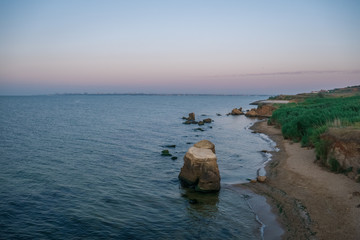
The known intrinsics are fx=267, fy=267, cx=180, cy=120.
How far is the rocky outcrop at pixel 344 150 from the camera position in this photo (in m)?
17.7

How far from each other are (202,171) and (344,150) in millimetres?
9941

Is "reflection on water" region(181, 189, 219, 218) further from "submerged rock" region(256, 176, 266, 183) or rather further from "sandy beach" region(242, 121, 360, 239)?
"submerged rock" region(256, 176, 266, 183)

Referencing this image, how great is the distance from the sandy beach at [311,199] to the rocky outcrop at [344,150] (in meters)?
0.65

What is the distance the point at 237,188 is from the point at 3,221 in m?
13.9

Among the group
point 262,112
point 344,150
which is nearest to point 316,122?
point 344,150

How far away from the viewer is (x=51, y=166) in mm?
23078

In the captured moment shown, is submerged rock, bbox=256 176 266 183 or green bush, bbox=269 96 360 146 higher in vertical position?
green bush, bbox=269 96 360 146

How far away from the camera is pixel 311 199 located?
1561 cm

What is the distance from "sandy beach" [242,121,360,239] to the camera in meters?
12.2

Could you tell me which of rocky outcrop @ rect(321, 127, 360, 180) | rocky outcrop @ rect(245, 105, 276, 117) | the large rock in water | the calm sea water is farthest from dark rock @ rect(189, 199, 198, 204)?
rocky outcrop @ rect(245, 105, 276, 117)

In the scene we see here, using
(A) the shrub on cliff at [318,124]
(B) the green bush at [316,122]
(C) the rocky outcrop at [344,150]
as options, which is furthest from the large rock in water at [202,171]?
(B) the green bush at [316,122]

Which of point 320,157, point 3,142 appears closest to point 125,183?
point 320,157

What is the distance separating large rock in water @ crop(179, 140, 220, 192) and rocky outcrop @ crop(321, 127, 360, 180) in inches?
341

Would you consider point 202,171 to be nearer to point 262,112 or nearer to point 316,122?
point 316,122
